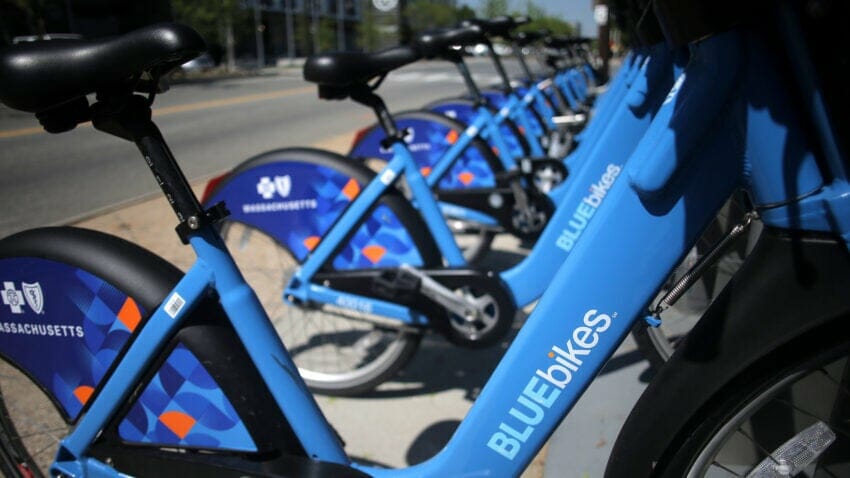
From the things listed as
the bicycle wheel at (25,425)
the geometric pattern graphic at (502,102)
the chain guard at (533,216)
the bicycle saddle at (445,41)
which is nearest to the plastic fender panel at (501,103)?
the geometric pattern graphic at (502,102)

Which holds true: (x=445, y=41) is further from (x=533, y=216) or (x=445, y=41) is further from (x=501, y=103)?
(x=501, y=103)

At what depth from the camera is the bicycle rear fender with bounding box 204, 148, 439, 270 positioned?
2.67 m

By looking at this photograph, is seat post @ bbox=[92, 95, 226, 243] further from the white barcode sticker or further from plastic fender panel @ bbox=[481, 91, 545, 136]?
plastic fender panel @ bbox=[481, 91, 545, 136]

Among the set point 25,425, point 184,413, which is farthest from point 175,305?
point 25,425

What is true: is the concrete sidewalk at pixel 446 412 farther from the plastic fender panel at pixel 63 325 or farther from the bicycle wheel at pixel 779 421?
the plastic fender panel at pixel 63 325

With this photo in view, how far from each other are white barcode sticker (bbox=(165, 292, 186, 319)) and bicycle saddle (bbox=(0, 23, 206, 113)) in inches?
18.7

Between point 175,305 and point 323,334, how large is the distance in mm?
1786

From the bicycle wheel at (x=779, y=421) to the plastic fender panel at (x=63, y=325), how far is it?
1.22 meters

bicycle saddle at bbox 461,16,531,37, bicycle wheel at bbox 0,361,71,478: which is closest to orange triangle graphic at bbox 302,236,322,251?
bicycle wheel at bbox 0,361,71,478

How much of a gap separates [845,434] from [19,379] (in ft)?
6.85

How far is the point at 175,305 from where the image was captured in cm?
148

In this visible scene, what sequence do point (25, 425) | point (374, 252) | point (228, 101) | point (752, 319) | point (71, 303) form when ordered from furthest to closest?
point (228, 101), point (374, 252), point (25, 425), point (71, 303), point (752, 319)

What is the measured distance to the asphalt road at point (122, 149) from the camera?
4449mm

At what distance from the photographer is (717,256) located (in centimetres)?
129
